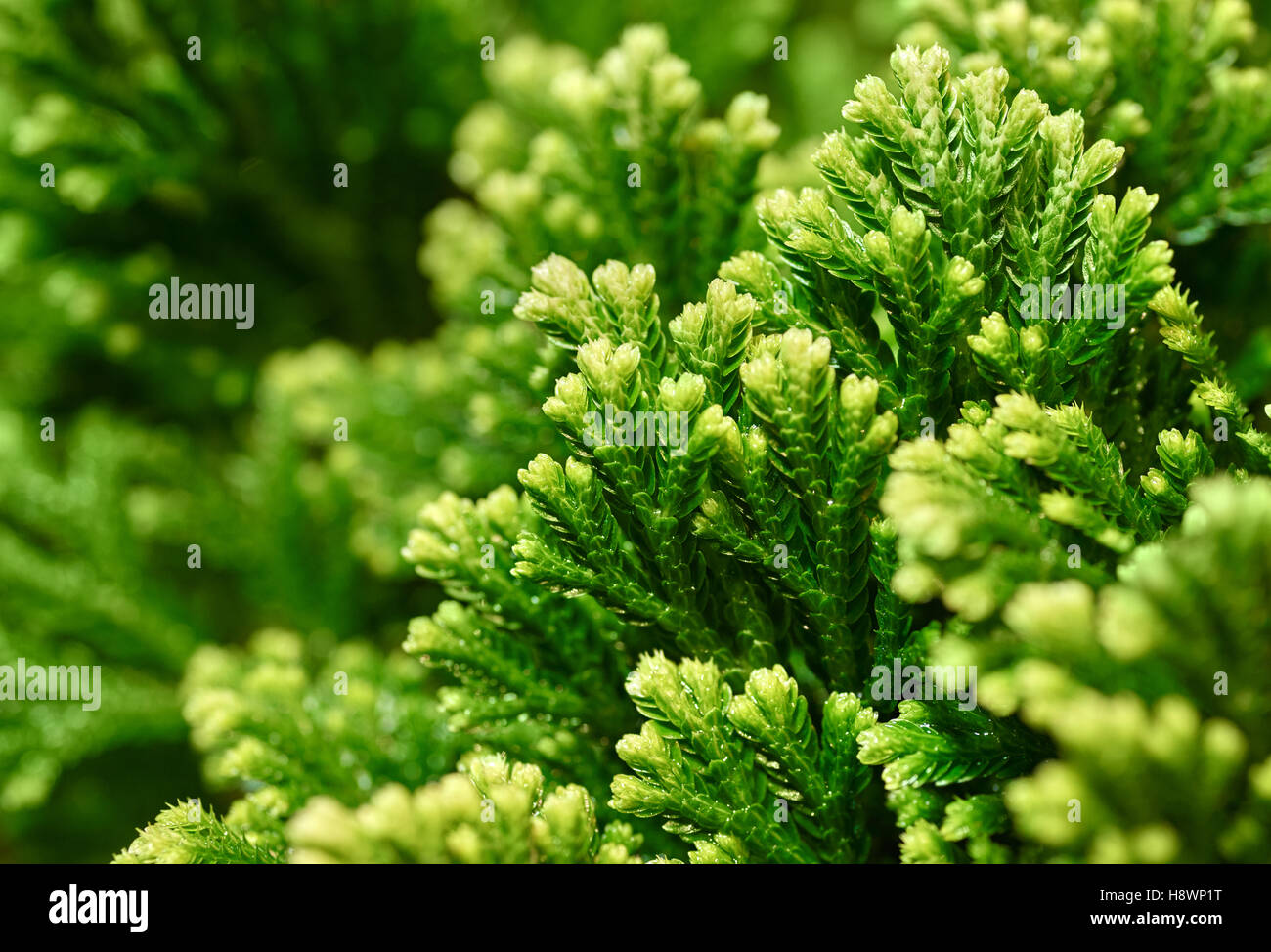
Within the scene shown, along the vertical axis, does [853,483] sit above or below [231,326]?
below

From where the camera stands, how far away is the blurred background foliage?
80.1 inches

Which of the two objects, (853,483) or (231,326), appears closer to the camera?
(853,483)

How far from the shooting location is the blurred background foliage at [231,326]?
6.68ft

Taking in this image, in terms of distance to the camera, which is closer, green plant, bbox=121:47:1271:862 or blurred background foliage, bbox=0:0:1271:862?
green plant, bbox=121:47:1271:862

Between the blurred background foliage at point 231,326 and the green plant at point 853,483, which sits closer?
the green plant at point 853,483

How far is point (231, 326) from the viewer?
8.01 ft
